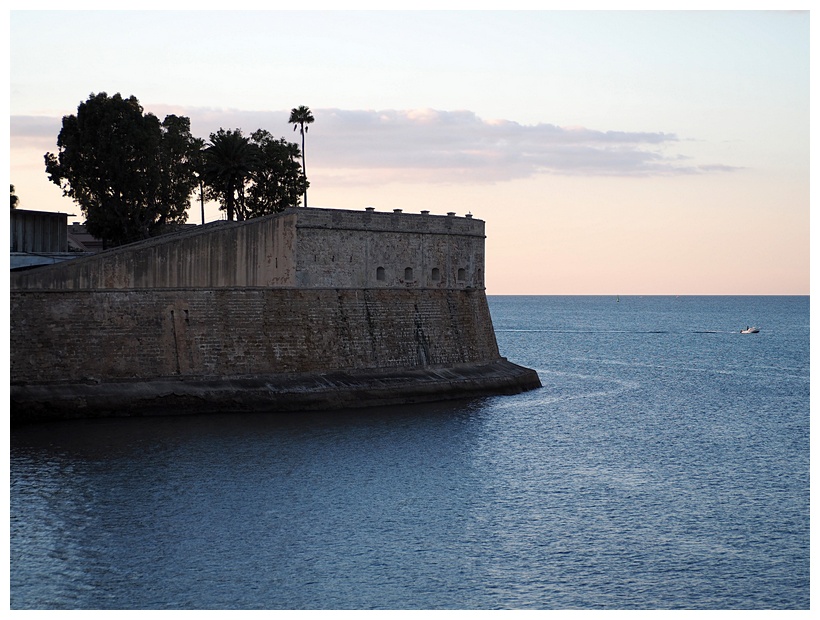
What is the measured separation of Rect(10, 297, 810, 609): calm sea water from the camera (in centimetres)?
1719

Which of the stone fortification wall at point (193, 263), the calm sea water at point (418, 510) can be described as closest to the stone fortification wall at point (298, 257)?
the stone fortification wall at point (193, 263)

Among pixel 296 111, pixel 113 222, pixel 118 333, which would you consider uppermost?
pixel 296 111

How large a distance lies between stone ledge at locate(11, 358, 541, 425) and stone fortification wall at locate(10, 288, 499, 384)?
378 mm

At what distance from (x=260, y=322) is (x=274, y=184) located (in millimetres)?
15088

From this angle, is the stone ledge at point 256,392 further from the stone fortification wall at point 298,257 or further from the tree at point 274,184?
the tree at point 274,184

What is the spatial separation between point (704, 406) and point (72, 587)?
28270mm

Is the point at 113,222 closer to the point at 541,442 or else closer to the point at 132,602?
the point at 541,442

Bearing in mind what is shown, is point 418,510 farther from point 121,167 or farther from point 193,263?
point 121,167

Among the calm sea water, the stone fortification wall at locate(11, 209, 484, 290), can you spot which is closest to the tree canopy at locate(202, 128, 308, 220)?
the stone fortification wall at locate(11, 209, 484, 290)

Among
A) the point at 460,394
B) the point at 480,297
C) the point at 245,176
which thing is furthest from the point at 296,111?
the point at 460,394

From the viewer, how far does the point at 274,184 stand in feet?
159

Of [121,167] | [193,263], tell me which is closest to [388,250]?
[193,263]

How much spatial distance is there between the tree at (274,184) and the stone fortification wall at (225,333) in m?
12.0

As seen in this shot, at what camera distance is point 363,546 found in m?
19.5
